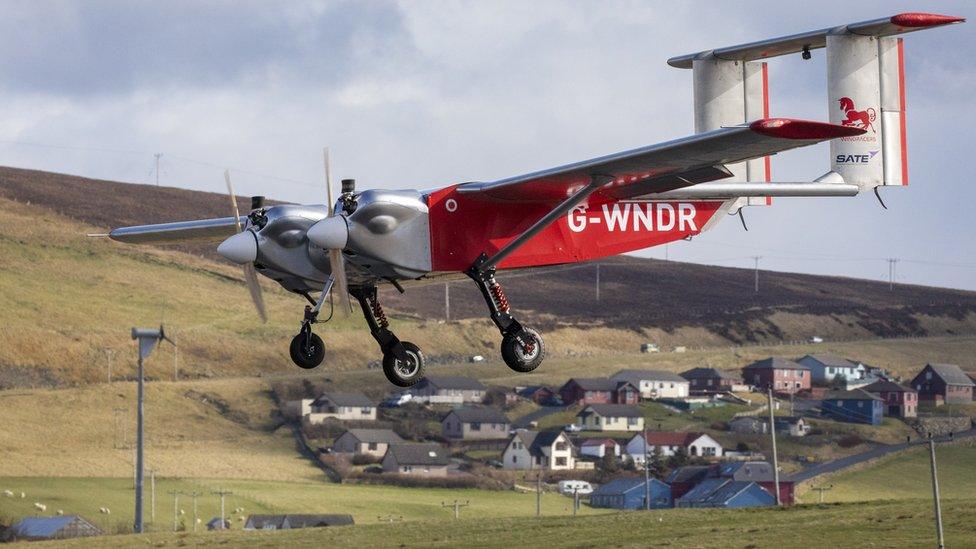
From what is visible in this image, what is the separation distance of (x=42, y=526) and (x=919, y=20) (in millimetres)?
85111

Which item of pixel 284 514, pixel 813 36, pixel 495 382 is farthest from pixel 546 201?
pixel 495 382

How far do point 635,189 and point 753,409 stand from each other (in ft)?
520

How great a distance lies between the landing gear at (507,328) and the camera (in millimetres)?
32719

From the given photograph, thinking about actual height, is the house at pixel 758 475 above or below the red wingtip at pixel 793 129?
below

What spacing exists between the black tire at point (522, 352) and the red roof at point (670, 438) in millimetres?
137788

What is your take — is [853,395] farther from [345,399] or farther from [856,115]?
[856,115]

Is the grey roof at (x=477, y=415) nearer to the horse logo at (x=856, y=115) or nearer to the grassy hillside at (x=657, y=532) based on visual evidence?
the grassy hillside at (x=657, y=532)

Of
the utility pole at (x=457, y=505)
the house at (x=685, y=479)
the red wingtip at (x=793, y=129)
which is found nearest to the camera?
the red wingtip at (x=793, y=129)

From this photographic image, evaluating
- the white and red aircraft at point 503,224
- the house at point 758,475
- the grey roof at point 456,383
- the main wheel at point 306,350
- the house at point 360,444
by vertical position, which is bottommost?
the house at point 758,475

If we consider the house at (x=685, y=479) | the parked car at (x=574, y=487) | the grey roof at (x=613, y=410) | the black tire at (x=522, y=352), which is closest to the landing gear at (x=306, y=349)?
the black tire at (x=522, y=352)

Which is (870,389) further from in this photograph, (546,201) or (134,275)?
(546,201)

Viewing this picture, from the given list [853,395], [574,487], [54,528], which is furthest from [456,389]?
[54,528]

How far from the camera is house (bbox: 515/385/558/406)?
630 feet

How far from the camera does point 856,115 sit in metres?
40.2
